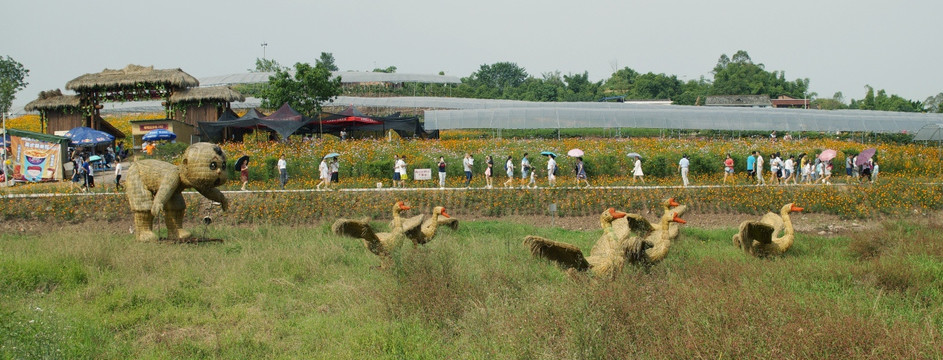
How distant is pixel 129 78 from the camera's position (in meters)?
32.3

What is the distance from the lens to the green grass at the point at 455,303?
23.4 ft

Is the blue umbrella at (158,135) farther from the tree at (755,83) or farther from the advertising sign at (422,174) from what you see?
the tree at (755,83)

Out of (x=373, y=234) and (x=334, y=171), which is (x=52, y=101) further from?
(x=373, y=234)

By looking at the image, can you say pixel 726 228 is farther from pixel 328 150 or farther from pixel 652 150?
pixel 328 150

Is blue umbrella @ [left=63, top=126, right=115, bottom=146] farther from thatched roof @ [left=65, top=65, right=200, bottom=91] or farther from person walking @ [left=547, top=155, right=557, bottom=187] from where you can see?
person walking @ [left=547, top=155, right=557, bottom=187]

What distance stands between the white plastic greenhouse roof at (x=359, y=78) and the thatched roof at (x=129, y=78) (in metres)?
20.7

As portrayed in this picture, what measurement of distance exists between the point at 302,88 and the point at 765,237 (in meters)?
27.5

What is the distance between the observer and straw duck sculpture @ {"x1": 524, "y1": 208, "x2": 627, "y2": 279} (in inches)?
373

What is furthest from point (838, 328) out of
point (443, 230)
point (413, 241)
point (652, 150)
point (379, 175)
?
point (652, 150)

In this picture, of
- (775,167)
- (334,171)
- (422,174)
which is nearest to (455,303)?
(422,174)

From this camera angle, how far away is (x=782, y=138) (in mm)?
35469

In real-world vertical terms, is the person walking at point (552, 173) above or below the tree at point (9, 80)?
below

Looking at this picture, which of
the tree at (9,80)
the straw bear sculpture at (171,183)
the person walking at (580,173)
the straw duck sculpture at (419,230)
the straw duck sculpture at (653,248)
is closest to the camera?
the straw duck sculpture at (653,248)

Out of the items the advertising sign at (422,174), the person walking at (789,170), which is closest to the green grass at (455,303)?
the advertising sign at (422,174)
